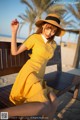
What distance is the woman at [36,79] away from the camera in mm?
1941

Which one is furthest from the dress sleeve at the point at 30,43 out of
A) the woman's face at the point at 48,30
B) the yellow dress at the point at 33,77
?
the woman's face at the point at 48,30

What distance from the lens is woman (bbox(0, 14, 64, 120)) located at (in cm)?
194

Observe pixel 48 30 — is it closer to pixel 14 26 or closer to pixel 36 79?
pixel 14 26

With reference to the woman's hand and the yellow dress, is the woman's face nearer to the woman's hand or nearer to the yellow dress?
the yellow dress

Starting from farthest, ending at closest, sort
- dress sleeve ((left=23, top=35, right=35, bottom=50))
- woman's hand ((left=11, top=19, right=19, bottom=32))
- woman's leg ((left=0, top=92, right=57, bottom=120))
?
dress sleeve ((left=23, top=35, right=35, bottom=50)) → woman's hand ((left=11, top=19, right=19, bottom=32)) → woman's leg ((left=0, top=92, right=57, bottom=120))

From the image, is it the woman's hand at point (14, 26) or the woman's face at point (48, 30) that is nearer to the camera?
the woman's hand at point (14, 26)

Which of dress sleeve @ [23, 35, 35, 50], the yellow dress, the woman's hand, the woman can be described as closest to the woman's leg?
the woman

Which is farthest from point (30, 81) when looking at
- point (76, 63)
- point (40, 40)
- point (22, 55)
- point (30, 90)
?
point (76, 63)

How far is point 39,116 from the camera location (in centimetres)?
200

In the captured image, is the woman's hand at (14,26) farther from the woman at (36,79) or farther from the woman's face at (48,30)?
the woman's face at (48,30)

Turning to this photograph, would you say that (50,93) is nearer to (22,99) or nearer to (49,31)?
(22,99)

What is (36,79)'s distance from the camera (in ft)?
7.43

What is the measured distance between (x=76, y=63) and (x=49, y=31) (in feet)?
22.9

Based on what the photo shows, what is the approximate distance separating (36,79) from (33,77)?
5cm
